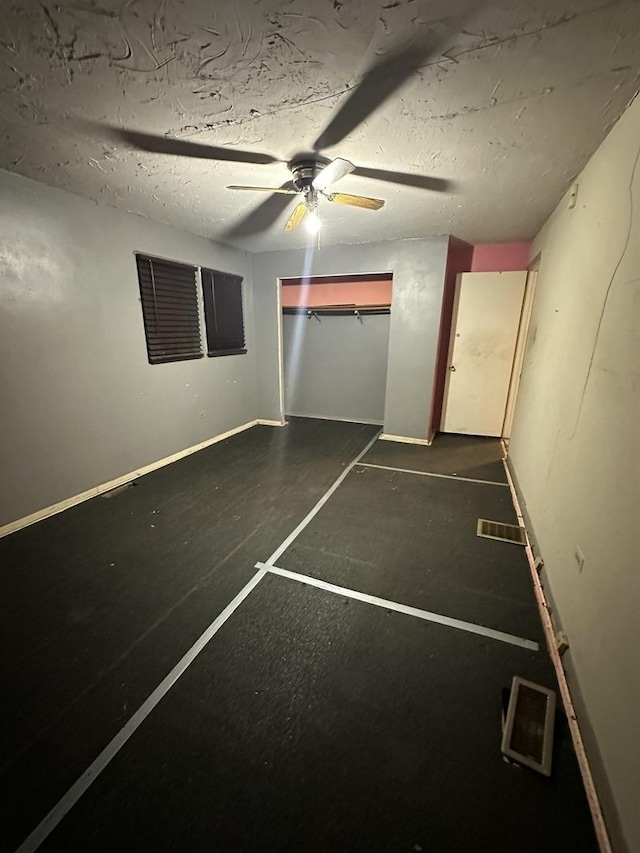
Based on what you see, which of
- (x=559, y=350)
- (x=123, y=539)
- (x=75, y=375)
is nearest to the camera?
(x=559, y=350)

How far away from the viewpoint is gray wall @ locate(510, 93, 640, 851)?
3.51 ft

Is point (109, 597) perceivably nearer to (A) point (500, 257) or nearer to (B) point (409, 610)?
(B) point (409, 610)

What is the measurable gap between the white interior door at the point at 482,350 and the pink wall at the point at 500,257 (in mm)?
192

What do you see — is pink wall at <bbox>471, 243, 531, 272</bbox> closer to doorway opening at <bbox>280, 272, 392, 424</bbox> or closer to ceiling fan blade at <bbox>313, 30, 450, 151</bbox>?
doorway opening at <bbox>280, 272, 392, 424</bbox>

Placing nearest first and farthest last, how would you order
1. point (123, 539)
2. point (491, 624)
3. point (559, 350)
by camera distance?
point (491, 624)
point (559, 350)
point (123, 539)

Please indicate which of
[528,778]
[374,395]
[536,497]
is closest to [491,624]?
[528,778]

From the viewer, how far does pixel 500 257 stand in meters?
4.20

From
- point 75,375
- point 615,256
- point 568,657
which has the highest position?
point 615,256

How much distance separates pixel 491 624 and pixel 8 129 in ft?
11.8

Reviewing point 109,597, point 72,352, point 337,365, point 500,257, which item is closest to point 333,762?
point 109,597

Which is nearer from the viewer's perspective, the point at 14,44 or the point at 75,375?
the point at 14,44

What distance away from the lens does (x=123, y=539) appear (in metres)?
2.44

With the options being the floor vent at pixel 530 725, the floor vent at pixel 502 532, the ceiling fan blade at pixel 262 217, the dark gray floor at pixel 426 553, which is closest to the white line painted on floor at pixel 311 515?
the dark gray floor at pixel 426 553

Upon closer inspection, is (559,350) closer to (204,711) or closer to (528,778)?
(528,778)
